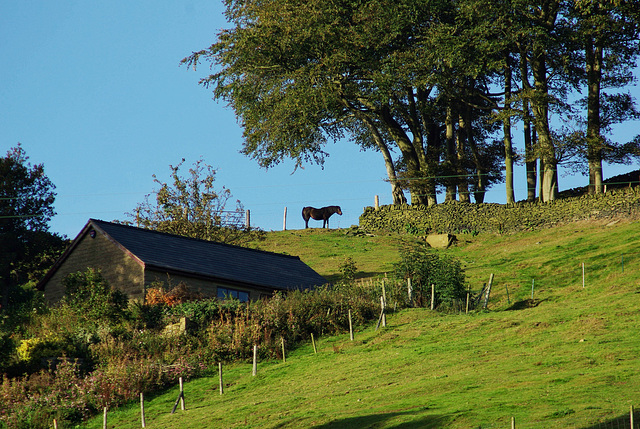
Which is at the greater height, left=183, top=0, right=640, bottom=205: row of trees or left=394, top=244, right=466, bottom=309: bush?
left=183, top=0, right=640, bottom=205: row of trees

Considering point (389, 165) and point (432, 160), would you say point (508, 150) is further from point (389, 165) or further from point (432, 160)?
point (389, 165)

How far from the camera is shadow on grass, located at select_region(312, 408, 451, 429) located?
65.4 ft

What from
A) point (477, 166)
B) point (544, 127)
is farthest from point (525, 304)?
point (477, 166)

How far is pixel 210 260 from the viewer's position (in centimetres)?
4512

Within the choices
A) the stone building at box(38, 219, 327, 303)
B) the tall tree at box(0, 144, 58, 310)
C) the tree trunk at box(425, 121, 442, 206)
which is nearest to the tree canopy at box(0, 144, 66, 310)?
the tall tree at box(0, 144, 58, 310)

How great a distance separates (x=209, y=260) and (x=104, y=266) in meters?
5.74

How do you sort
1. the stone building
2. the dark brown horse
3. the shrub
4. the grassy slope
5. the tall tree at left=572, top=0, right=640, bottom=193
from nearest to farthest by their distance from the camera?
the grassy slope → the shrub → the stone building → the tall tree at left=572, top=0, right=640, bottom=193 → the dark brown horse

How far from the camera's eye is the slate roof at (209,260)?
42.3 metres

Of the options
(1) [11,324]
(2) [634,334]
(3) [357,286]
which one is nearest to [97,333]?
(1) [11,324]

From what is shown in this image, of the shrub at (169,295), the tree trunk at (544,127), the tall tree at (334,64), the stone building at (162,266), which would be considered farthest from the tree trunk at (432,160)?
the shrub at (169,295)

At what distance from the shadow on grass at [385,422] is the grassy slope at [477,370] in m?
0.03

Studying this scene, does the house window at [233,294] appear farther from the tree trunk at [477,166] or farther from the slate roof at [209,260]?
the tree trunk at [477,166]

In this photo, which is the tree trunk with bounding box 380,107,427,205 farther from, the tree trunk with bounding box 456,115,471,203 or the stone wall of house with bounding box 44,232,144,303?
the stone wall of house with bounding box 44,232,144,303

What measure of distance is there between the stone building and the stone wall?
19.8m
